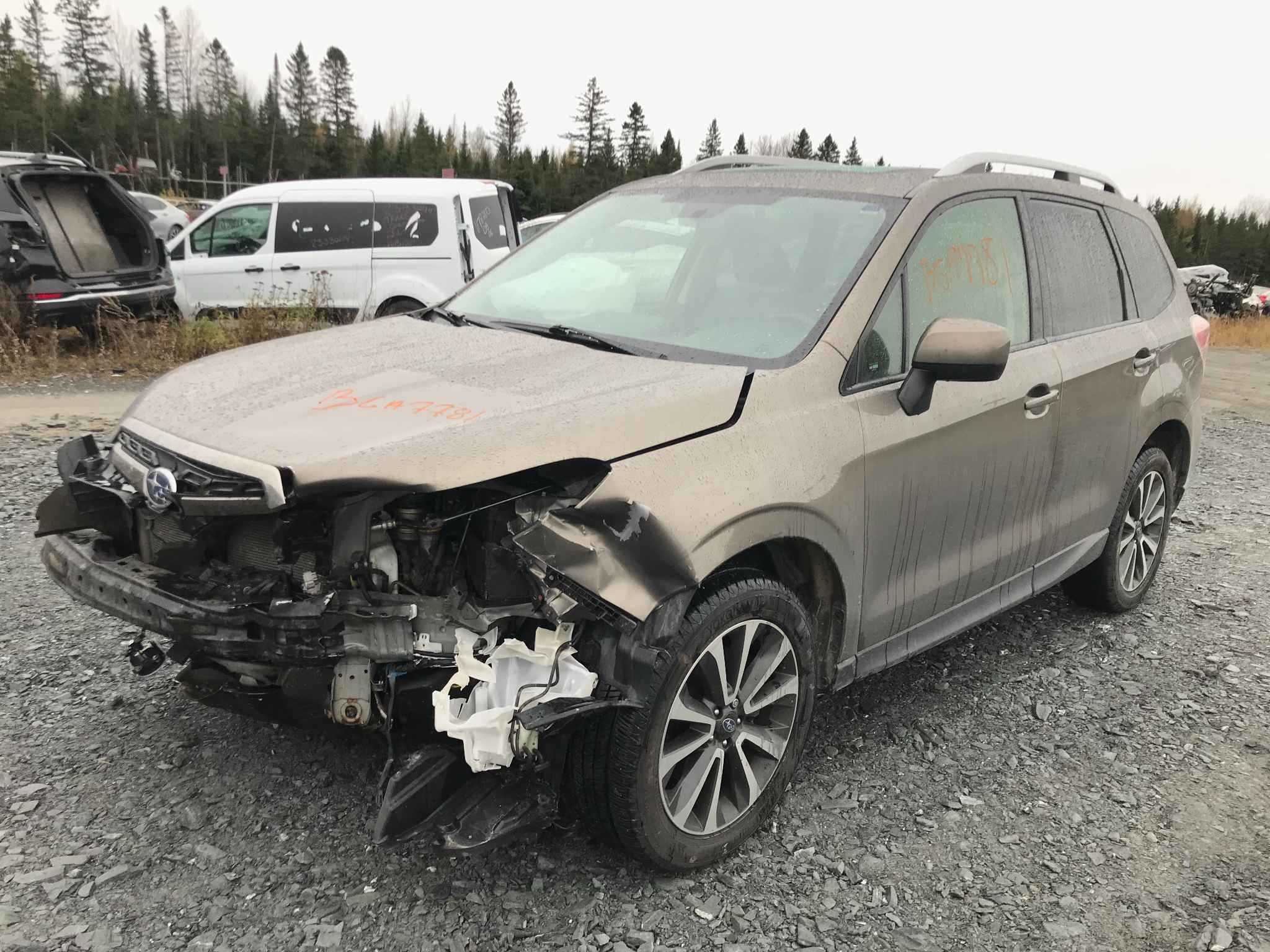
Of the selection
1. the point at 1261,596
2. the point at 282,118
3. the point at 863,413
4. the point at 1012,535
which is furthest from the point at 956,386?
the point at 282,118

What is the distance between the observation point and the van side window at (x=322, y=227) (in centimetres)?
1130

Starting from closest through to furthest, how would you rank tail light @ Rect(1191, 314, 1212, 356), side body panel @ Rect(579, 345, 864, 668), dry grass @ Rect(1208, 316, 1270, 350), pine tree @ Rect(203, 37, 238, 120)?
side body panel @ Rect(579, 345, 864, 668) < tail light @ Rect(1191, 314, 1212, 356) < dry grass @ Rect(1208, 316, 1270, 350) < pine tree @ Rect(203, 37, 238, 120)

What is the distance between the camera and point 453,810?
7.87 feet

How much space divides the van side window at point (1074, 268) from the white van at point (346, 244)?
7823 millimetres

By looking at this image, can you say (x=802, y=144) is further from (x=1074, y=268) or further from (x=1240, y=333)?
(x=1074, y=268)

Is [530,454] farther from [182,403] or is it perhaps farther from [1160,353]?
[1160,353]

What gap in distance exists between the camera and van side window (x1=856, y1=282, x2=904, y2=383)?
2.98 meters

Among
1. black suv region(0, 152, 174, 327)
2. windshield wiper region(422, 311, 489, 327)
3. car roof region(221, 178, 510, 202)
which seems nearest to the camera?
Answer: windshield wiper region(422, 311, 489, 327)

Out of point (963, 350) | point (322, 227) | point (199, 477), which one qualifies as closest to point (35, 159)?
point (322, 227)

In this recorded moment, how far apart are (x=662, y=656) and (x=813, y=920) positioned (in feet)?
2.76

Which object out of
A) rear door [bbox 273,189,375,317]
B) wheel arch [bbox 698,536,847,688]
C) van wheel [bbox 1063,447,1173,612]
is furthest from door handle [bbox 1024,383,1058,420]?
rear door [bbox 273,189,375,317]

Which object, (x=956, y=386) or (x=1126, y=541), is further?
(x=1126, y=541)

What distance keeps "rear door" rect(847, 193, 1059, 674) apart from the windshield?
0.67ft

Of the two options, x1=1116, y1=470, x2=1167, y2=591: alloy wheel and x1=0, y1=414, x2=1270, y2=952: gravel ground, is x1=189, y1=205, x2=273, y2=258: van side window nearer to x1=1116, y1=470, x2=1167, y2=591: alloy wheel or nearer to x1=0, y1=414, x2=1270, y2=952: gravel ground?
x1=0, y1=414, x2=1270, y2=952: gravel ground
